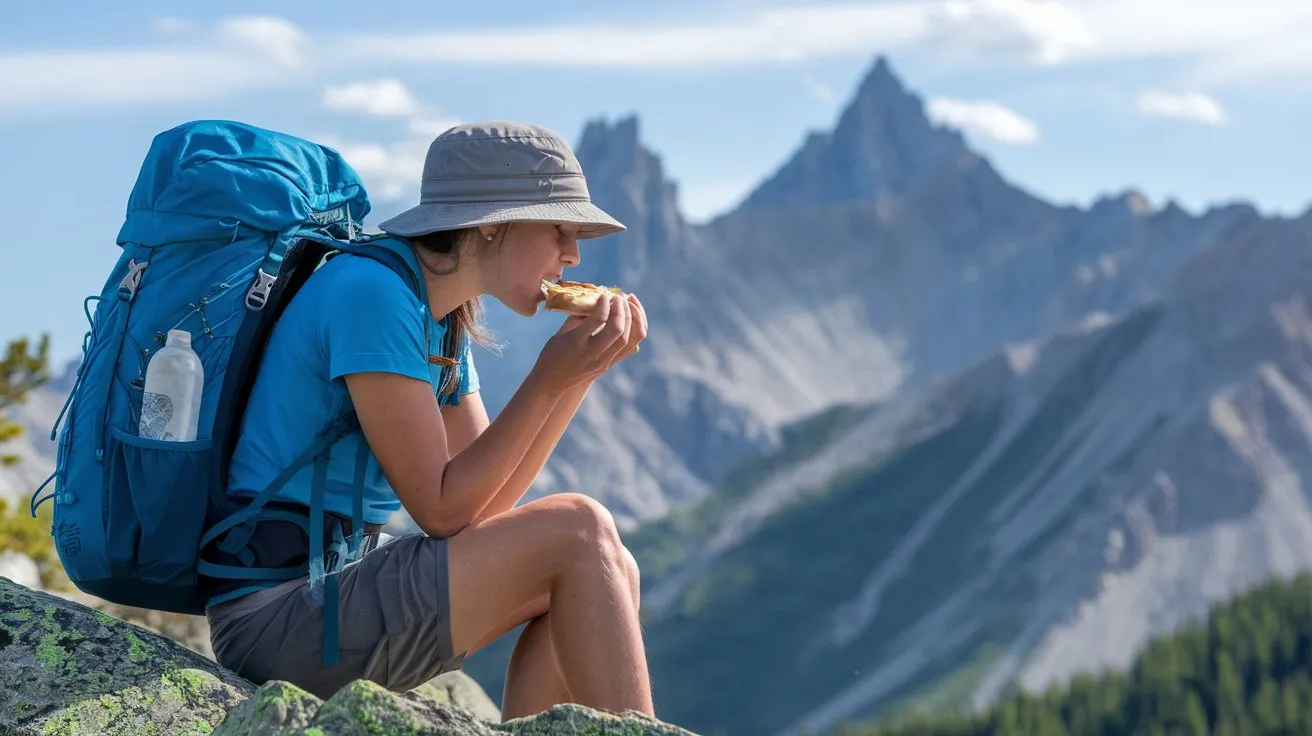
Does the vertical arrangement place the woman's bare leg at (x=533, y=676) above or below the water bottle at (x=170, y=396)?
below

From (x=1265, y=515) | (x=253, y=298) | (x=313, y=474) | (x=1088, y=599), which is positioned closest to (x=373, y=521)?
(x=313, y=474)


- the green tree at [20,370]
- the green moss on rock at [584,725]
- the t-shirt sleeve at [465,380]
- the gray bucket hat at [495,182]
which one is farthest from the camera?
the green tree at [20,370]

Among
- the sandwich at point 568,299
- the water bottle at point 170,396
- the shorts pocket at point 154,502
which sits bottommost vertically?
the shorts pocket at point 154,502

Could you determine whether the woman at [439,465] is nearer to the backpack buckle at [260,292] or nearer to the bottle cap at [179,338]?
the backpack buckle at [260,292]

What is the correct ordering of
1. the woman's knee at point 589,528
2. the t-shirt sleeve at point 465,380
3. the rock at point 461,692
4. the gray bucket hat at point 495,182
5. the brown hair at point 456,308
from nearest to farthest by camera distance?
the woman's knee at point 589,528 → the gray bucket hat at point 495,182 → the brown hair at point 456,308 → the t-shirt sleeve at point 465,380 → the rock at point 461,692

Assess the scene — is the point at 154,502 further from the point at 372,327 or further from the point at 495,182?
the point at 495,182

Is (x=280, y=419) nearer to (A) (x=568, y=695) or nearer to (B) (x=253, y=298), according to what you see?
(B) (x=253, y=298)

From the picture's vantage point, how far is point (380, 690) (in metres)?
4.50

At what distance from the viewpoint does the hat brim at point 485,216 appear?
5.73 metres

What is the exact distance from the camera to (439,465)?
18.3 feet

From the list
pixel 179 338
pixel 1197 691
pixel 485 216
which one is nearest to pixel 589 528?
pixel 485 216

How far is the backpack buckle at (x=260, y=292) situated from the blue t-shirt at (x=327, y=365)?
4.1 inches

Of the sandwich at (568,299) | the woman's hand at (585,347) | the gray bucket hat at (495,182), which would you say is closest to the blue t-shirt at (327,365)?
the gray bucket hat at (495,182)

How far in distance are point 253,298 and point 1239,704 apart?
117489mm
